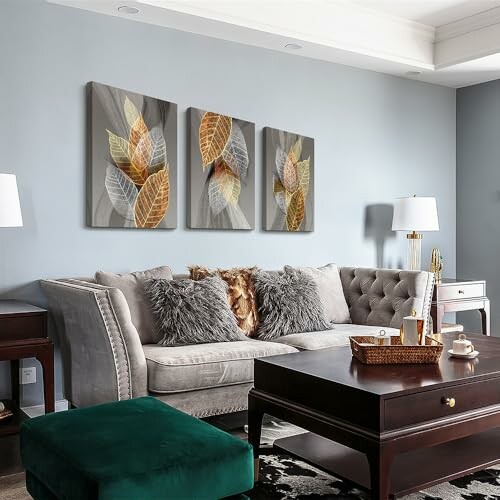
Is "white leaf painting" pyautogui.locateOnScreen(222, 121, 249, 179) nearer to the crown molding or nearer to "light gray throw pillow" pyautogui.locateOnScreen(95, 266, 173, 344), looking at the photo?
"light gray throw pillow" pyautogui.locateOnScreen(95, 266, 173, 344)

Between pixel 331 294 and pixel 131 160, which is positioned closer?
pixel 131 160

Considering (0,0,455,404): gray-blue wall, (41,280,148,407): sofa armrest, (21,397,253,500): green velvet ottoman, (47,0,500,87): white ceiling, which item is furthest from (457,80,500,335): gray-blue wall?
(21,397,253,500): green velvet ottoman

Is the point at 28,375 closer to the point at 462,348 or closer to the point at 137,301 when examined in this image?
the point at 137,301

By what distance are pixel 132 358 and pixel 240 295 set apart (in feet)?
3.43

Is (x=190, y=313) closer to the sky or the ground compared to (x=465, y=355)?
closer to the sky

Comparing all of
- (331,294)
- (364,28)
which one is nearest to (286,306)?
(331,294)

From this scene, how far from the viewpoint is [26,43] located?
141 inches

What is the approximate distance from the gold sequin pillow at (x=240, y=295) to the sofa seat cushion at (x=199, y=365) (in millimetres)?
441

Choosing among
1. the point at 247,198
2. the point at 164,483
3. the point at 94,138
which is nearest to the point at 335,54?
the point at 247,198

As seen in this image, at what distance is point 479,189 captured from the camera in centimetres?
562

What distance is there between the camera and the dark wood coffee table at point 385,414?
7.06 ft

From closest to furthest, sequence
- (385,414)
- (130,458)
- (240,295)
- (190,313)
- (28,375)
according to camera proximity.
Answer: (130,458) < (385,414) < (190,313) < (28,375) < (240,295)

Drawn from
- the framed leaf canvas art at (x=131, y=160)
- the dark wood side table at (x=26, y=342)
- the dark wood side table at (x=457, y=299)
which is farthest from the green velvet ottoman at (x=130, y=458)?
the dark wood side table at (x=457, y=299)

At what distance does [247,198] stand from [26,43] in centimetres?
171
